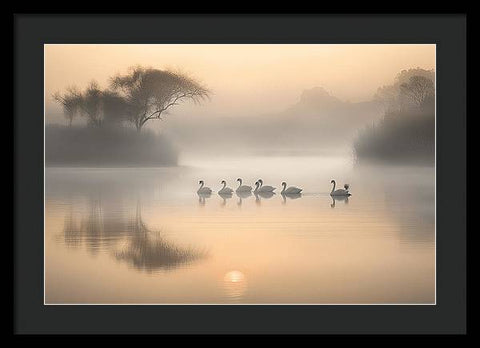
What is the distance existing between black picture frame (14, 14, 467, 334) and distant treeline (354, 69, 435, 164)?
0.18m

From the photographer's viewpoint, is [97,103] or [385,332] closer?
[385,332]

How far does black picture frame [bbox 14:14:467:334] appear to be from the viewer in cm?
598

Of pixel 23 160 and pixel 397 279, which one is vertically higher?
pixel 23 160

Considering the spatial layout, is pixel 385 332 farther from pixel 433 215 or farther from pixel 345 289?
pixel 433 215

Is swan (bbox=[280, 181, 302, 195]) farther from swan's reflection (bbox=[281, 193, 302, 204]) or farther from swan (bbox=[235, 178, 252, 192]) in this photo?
swan (bbox=[235, 178, 252, 192])

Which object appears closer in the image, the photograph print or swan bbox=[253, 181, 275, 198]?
the photograph print

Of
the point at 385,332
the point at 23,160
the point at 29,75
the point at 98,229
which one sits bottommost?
the point at 385,332

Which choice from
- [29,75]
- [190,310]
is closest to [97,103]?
[29,75]

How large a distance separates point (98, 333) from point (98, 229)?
2.32 ft

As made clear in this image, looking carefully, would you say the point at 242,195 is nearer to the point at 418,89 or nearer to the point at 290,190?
the point at 290,190

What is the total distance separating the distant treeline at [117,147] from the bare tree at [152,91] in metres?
0.11

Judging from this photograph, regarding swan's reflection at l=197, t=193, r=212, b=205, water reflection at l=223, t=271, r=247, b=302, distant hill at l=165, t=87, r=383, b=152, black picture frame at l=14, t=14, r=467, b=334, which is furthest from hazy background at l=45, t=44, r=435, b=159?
water reflection at l=223, t=271, r=247, b=302

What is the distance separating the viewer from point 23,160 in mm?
6047

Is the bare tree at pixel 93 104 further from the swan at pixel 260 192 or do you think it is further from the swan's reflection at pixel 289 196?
the swan's reflection at pixel 289 196
